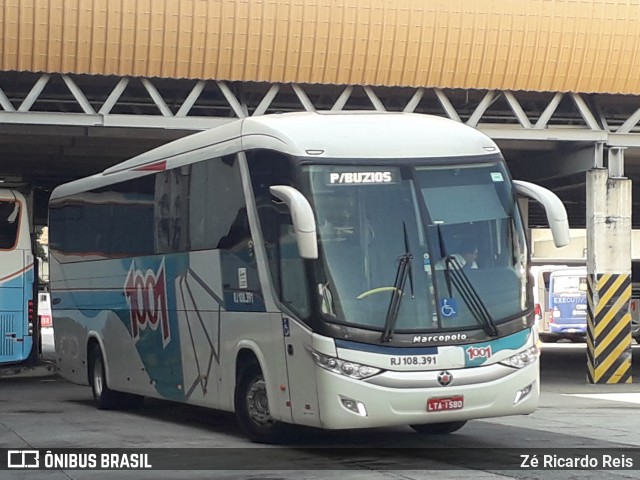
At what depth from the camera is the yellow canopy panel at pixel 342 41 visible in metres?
20.6

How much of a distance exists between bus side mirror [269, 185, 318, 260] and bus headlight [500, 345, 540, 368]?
2077 millimetres

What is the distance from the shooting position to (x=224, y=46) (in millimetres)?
21125

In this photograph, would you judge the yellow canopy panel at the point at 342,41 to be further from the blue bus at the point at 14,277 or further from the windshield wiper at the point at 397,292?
the windshield wiper at the point at 397,292

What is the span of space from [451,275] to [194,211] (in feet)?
12.8

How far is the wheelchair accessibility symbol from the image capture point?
1205 cm

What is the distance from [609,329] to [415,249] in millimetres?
11822

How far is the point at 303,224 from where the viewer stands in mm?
11672

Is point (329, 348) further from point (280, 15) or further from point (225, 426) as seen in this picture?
point (280, 15)

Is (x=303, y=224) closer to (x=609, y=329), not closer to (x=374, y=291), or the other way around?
(x=374, y=291)

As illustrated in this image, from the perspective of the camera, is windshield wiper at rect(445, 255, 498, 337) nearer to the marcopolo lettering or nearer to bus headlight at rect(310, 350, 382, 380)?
the marcopolo lettering

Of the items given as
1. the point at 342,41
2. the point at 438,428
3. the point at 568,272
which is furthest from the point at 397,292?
the point at 568,272

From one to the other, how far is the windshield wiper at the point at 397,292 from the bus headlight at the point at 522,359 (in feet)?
3.68

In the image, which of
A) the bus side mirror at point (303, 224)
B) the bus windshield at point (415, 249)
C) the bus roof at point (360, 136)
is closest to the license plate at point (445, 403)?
the bus windshield at point (415, 249)

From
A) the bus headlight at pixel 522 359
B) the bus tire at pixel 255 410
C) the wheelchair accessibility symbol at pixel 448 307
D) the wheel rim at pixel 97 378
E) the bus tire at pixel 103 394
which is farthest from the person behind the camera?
the wheel rim at pixel 97 378
